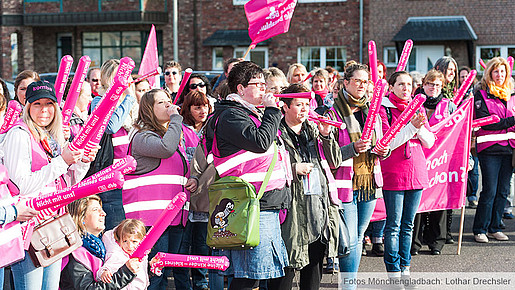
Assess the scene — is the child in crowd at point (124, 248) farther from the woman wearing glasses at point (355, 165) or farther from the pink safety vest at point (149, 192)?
the woman wearing glasses at point (355, 165)

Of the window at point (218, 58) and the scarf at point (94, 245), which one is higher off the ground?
the window at point (218, 58)

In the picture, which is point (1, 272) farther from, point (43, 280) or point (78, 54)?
point (78, 54)

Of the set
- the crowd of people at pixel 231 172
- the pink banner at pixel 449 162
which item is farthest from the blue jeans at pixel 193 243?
the pink banner at pixel 449 162

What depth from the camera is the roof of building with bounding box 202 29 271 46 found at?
2444 centimetres

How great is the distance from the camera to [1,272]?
15.3 ft

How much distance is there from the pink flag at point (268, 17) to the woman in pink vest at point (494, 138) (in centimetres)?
247

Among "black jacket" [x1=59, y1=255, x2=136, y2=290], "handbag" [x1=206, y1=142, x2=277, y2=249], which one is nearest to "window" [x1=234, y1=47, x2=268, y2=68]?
"handbag" [x1=206, y1=142, x2=277, y2=249]

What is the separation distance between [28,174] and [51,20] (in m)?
23.2

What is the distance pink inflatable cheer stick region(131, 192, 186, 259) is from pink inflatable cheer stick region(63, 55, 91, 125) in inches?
39.3

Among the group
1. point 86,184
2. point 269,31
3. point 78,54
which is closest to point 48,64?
point 78,54

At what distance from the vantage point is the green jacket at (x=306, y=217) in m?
4.98

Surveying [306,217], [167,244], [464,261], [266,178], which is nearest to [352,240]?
[306,217]

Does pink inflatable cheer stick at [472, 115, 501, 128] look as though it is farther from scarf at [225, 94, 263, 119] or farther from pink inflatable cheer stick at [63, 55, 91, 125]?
pink inflatable cheer stick at [63, 55, 91, 125]

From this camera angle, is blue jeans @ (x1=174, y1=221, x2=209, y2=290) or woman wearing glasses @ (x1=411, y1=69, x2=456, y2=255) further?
woman wearing glasses @ (x1=411, y1=69, x2=456, y2=255)
